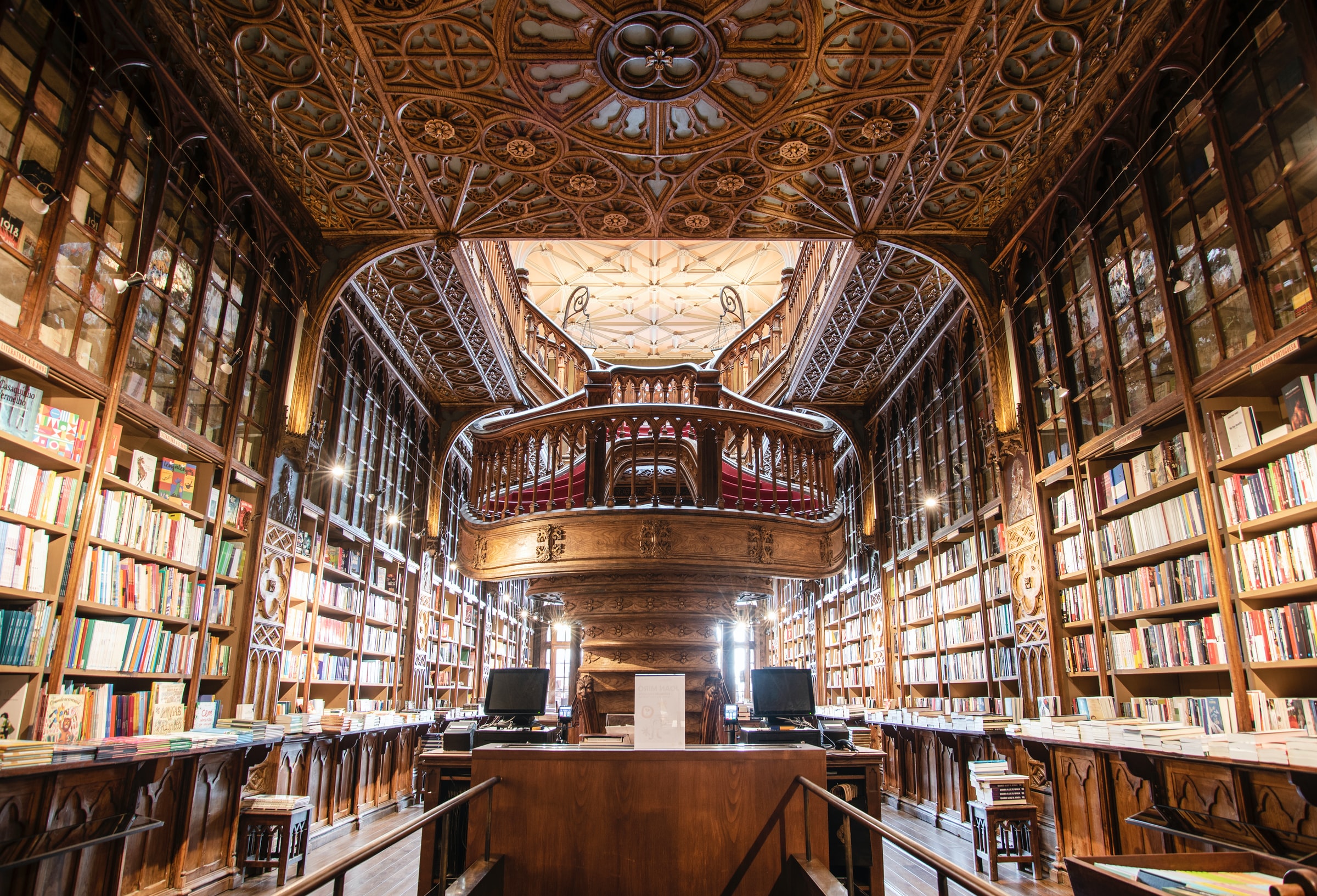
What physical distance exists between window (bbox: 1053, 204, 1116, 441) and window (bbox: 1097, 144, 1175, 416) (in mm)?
116

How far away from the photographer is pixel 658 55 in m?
4.23

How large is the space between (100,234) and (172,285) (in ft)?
2.22

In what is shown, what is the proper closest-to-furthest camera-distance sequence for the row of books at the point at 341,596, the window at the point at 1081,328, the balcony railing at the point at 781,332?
the window at the point at 1081,328 → the row of books at the point at 341,596 → the balcony railing at the point at 781,332

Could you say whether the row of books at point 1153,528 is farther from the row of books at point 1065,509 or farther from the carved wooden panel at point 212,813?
the carved wooden panel at point 212,813

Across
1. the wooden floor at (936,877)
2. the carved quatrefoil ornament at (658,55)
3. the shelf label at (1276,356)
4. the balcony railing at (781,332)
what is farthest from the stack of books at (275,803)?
the shelf label at (1276,356)

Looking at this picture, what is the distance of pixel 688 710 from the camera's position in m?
5.07

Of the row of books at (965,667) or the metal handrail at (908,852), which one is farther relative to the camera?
the row of books at (965,667)

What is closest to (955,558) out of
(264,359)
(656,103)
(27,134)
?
(656,103)

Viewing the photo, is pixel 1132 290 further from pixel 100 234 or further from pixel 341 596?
pixel 341 596

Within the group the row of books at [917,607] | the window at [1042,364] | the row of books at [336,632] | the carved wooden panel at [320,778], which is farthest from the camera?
the row of books at [917,607]

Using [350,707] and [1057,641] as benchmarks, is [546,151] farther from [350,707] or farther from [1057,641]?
[350,707]

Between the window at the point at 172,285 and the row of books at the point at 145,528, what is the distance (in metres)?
0.54

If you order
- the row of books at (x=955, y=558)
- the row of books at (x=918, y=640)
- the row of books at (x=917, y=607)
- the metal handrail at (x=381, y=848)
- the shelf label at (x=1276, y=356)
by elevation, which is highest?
the shelf label at (x=1276, y=356)

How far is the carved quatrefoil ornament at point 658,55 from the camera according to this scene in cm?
408
